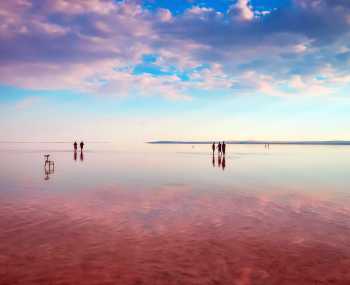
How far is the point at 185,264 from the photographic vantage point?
7750 mm

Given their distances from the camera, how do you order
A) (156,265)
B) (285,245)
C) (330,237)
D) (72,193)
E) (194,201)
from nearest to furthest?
(156,265) < (285,245) < (330,237) < (194,201) < (72,193)

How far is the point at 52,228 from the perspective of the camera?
421 inches

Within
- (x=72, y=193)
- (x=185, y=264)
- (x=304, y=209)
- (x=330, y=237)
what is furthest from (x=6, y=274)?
(x=304, y=209)

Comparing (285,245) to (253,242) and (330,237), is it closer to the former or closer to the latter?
(253,242)

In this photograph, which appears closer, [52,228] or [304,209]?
[52,228]

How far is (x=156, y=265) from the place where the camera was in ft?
25.2

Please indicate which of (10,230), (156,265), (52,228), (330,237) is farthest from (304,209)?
(10,230)

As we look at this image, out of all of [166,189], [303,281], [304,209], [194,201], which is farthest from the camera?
[166,189]

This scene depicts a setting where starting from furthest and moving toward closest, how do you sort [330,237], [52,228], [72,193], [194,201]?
[72,193], [194,201], [52,228], [330,237]

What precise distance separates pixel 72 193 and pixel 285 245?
484 inches

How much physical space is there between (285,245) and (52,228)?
7.59 m

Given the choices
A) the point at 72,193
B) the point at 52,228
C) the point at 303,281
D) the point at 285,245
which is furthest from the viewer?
the point at 72,193

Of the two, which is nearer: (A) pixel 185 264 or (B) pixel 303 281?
(B) pixel 303 281

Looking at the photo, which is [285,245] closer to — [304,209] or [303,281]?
[303,281]
